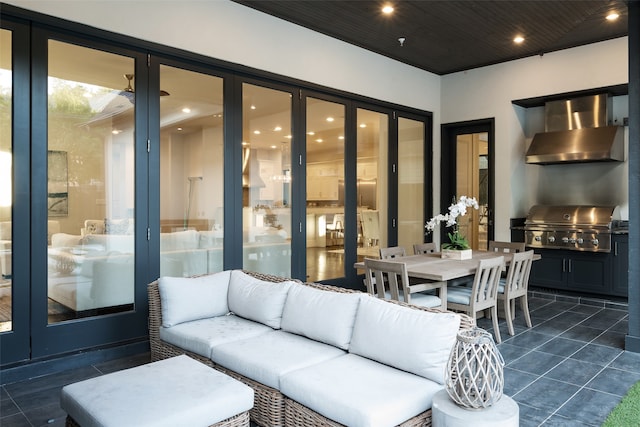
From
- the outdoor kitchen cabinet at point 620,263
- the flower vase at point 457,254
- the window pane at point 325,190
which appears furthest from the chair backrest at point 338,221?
the outdoor kitchen cabinet at point 620,263

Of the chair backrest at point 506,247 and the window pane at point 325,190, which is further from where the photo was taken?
the window pane at point 325,190

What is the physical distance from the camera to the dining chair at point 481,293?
153 inches

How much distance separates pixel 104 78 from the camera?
12.8 ft

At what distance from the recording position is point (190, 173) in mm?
4453

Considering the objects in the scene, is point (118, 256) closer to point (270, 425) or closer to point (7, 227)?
point (7, 227)

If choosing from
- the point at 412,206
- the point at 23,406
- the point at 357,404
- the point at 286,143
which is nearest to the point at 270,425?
the point at 357,404

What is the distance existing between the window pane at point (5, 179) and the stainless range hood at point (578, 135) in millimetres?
6051

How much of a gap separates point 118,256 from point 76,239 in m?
0.38

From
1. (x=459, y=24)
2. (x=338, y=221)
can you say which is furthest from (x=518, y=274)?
(x=459, y=24)

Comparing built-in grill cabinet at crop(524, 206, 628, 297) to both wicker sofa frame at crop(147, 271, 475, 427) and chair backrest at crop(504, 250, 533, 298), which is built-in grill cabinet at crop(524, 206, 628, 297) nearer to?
chair backrest at crop(504, 250, 533, 298)

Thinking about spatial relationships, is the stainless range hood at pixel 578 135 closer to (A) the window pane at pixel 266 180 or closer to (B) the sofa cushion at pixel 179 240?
(A) the window pane at pixel 266 180

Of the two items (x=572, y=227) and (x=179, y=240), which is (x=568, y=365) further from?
(x=179, y=240)

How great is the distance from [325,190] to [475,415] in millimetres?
4206

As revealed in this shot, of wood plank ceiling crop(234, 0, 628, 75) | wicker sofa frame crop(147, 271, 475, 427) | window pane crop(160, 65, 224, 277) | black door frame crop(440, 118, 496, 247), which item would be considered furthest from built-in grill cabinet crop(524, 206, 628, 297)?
window pane crop(160, 65, 224, 277)
